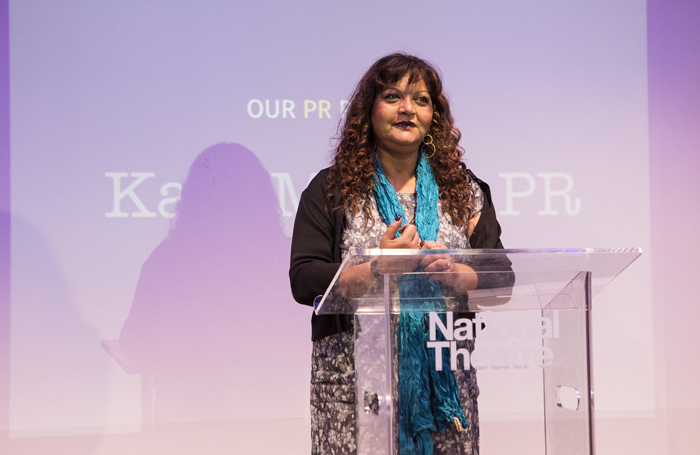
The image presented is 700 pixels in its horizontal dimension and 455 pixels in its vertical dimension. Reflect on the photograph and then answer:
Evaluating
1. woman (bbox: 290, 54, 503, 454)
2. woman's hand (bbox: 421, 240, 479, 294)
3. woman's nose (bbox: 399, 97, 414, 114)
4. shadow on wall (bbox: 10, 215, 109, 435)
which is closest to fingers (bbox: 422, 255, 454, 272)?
woman's hand (bbox: 421, 240, 479, 294)

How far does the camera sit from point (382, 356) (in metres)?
1.05

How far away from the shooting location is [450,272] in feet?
3.47

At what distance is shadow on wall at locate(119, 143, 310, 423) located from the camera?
108 inches

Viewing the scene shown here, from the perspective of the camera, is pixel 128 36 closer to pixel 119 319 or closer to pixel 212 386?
pixel 119 319

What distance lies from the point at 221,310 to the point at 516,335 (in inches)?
74.4

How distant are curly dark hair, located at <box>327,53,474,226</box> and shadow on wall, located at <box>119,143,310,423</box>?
4.02ft

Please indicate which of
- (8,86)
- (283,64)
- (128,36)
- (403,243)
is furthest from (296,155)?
(403,243)

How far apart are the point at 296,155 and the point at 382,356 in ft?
6.14

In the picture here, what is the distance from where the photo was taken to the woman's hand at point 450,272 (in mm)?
1023

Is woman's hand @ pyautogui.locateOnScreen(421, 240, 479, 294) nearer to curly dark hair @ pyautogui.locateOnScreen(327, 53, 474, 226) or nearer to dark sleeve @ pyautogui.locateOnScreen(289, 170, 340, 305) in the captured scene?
dark sleeve @ pyautogui.locateOnScreen(289, 170, 340, 305)

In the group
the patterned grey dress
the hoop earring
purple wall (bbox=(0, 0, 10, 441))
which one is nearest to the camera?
the patterned grey dress

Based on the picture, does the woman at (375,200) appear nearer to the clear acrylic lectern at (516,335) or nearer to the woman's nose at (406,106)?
the woman's nose at (406,106)

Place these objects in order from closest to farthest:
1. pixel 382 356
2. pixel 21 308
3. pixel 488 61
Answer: pixel 382 356, pixel 21 308, pixel 488 61

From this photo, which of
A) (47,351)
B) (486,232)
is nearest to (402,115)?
(486,232)
